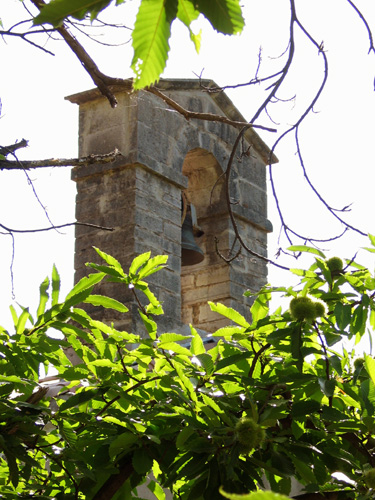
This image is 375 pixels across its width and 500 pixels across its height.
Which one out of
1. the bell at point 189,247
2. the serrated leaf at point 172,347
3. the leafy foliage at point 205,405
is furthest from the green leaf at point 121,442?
the bell at point 189,247

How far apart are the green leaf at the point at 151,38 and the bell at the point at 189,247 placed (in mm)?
3821

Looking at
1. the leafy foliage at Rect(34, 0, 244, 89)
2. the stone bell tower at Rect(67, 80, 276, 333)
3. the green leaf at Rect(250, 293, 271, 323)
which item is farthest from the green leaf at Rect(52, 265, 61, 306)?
the stone bell tower at Rect(67, 80, 276, 333)

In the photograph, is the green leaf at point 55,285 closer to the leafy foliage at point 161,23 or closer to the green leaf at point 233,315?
the green leaf at point 233,315

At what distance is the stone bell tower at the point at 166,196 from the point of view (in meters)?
4.12

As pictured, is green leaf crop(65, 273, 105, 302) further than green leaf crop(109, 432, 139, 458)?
Yes

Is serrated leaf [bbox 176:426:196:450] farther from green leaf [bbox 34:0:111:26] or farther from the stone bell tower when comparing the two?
the stone bell tower

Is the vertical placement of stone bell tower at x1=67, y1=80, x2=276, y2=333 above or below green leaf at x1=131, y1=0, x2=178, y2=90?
above

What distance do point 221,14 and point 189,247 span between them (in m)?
3.86

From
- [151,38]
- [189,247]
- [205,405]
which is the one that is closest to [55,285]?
[205,405]

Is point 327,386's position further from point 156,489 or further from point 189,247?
point 189,247

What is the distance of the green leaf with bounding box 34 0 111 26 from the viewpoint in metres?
0.61

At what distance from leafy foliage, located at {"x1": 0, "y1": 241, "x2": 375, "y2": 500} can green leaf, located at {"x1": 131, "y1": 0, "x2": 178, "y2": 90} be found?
0.68 meters

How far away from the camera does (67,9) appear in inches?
24.1

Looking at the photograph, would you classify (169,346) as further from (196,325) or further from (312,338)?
(196,325)
